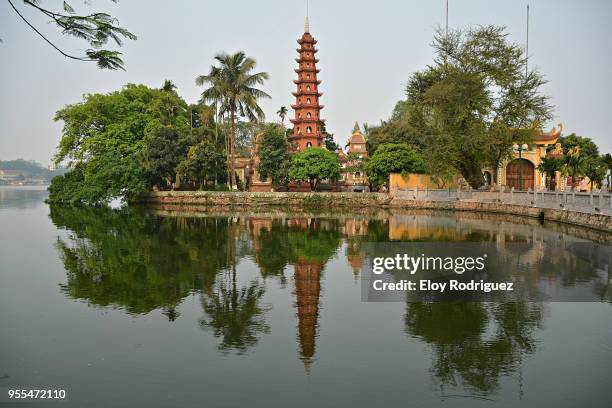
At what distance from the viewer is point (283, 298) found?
10352 millimetres

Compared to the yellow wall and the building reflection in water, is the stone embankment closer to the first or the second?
the yellow wall

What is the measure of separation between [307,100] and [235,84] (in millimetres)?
13202

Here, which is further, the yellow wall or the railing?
the yellow wall

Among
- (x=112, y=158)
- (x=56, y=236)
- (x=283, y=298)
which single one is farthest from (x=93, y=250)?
(x=112, y=158)

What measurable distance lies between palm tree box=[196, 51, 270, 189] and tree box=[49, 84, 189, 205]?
5.57 metres

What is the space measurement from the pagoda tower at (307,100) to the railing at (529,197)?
1311cm

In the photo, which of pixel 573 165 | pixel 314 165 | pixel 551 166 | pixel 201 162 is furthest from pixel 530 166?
pixel 201 162

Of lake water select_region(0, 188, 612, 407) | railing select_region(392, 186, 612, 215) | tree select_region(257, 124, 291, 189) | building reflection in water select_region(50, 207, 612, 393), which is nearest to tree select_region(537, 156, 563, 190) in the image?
railing select_region(392, 186, 612, 215)

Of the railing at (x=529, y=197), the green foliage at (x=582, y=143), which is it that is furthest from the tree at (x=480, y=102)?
the green foliage at (x=582, y=143)

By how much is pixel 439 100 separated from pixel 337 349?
1209 inches

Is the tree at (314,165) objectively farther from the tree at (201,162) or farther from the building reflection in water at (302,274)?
the building reflection in water at (302,274)

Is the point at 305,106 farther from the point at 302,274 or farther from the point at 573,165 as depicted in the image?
Result: the point at 302,274

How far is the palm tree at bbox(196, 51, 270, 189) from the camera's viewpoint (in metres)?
40.6

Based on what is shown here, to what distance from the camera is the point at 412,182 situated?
42750mm
